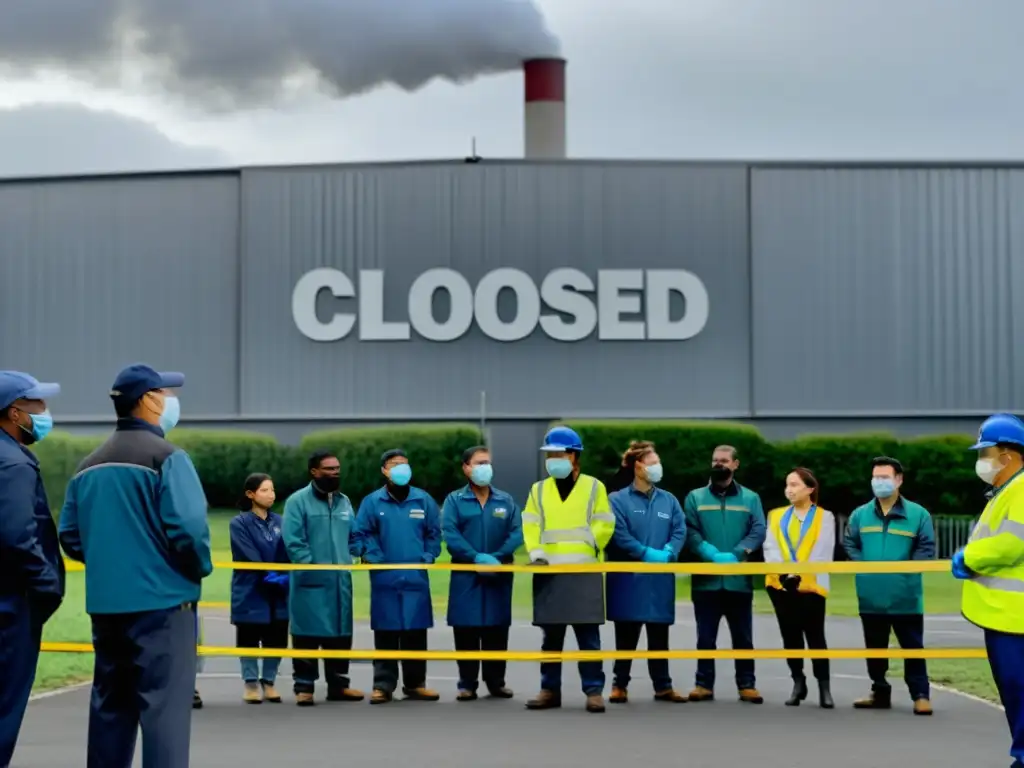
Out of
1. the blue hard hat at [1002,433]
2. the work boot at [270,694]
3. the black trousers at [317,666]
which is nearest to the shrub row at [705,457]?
the black trousers at [317,666]

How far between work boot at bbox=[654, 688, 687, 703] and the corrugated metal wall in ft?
78.5

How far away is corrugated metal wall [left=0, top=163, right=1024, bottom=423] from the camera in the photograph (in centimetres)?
3762

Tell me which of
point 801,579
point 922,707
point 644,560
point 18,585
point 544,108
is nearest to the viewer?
point 18,585

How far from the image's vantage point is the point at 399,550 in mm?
13938

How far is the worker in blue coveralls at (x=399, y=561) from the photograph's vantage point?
1378cm

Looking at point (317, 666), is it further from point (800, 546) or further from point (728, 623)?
point (800, 546)

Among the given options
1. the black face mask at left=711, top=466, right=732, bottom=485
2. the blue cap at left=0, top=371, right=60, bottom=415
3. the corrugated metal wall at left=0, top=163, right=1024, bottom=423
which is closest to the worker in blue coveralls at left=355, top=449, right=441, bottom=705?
the black face mask at left=711, top=466, right=732, bottom=485

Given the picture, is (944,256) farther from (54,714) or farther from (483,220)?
(54,714)

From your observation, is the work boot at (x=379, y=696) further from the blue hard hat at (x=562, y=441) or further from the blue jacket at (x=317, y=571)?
the blue hard hat at (x=562, y=441)

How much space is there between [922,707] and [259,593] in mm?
5493

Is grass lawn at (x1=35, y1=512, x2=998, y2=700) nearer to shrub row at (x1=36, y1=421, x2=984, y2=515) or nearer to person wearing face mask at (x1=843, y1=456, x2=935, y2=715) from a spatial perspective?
person wearing face mask at (x1=843, y1=456, x2=935, y2=715)

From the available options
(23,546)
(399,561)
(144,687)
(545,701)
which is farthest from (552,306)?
(144,687)

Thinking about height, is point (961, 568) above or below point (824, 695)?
above

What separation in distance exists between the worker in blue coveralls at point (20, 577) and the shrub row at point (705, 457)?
23.9 m
